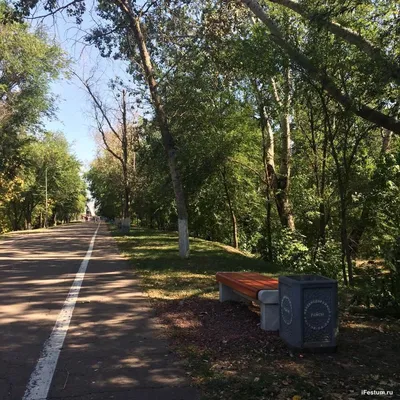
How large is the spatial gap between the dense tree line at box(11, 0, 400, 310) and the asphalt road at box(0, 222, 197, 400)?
3.57m

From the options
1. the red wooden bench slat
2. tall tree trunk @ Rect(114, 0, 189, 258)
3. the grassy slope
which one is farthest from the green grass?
the red wooden bench slat

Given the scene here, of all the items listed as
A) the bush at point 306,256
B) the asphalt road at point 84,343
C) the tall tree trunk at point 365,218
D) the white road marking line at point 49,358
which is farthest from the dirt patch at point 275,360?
the tall tree trunk at point 365,218

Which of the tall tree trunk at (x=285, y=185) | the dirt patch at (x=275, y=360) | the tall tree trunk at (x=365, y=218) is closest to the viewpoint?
the dirt patch at (x=275, y=360)

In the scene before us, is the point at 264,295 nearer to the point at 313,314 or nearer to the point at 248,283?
the point at 248,283

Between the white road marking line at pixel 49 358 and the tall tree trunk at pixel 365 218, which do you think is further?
the tall tree trunk at pixel 365 218

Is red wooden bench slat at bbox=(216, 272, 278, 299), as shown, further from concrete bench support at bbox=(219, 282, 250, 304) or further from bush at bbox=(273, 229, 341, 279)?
bush at bbox=(273, 229, 341, 279)

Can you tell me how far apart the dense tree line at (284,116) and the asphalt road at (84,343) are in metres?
3.57

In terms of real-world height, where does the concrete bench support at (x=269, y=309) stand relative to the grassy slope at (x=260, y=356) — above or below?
above

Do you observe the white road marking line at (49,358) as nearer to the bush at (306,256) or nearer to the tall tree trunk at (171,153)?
the tall tree trunk at (171,153)

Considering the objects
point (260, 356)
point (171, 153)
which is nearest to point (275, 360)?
point (260, 356)

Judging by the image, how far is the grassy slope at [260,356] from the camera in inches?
161

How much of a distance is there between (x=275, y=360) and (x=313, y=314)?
65cm

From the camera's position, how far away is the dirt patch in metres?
4.09

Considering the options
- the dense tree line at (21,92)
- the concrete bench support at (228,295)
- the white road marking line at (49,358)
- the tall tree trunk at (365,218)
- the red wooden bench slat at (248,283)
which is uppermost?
the dense tree line at (21,92)
